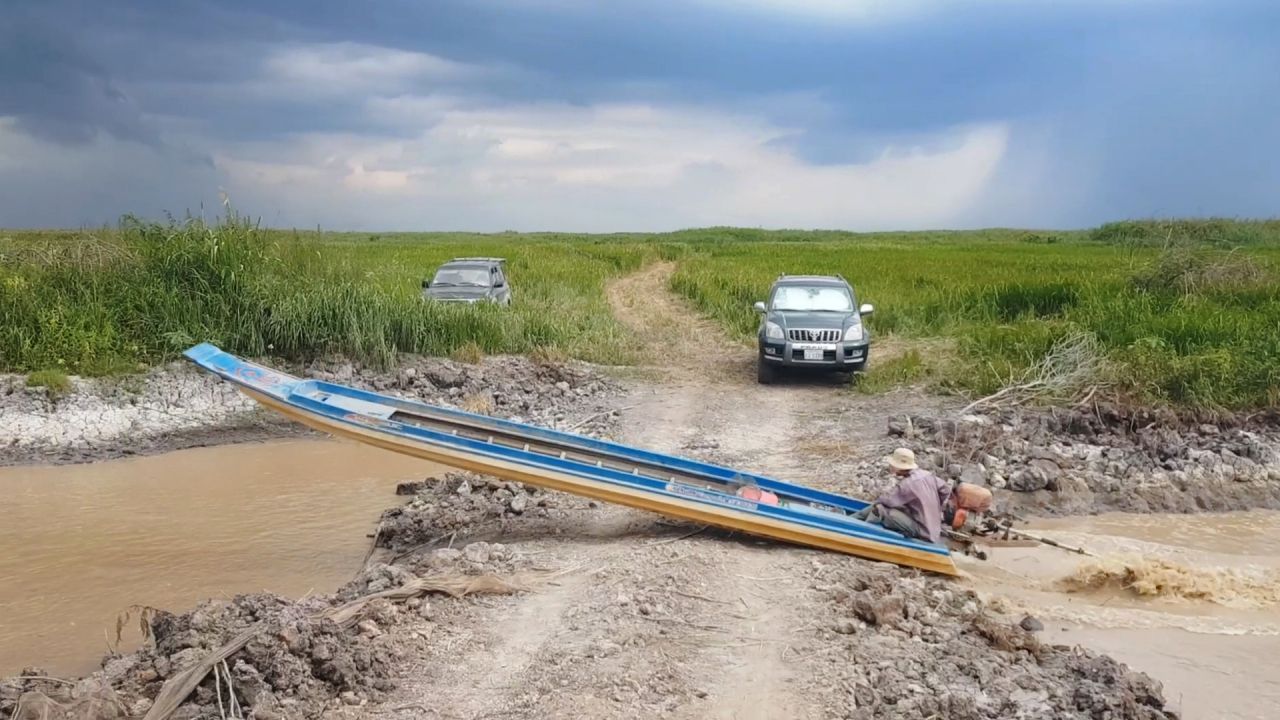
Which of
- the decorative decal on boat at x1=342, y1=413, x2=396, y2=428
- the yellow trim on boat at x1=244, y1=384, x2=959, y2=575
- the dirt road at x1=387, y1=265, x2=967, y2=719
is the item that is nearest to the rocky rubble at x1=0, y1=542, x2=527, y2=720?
the dirt road at x1=387, y1=265, x2=967, y2=719

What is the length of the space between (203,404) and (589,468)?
8093 mm

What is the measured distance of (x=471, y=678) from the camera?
527 cm

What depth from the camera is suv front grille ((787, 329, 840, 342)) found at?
13117mm

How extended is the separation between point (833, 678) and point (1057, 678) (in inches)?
53.7

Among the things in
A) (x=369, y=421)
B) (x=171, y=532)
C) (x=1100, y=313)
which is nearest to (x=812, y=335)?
(x=1100, y=313)

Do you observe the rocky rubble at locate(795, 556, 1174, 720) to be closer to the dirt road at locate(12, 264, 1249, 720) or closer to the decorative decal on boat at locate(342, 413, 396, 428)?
the dirt road at locate(12, 264, 1249, 720)

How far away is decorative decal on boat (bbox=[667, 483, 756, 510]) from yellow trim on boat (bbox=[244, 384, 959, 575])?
0.07 meters

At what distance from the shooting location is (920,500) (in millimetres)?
6945

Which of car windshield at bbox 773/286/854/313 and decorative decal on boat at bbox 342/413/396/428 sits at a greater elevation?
car windshield at bbox 773/286/854/313

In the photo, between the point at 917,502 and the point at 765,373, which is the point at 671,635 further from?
the point at 765,373

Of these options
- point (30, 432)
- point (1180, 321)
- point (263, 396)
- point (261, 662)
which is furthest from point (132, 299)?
point (1180, 321)

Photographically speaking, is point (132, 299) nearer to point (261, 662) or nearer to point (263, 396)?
point (263, 396)

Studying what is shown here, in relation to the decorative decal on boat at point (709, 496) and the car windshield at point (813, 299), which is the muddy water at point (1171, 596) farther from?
the car windshield at point (813, 299)

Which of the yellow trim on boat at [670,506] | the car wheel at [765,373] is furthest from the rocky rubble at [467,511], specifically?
the car wheel at [765,373]
